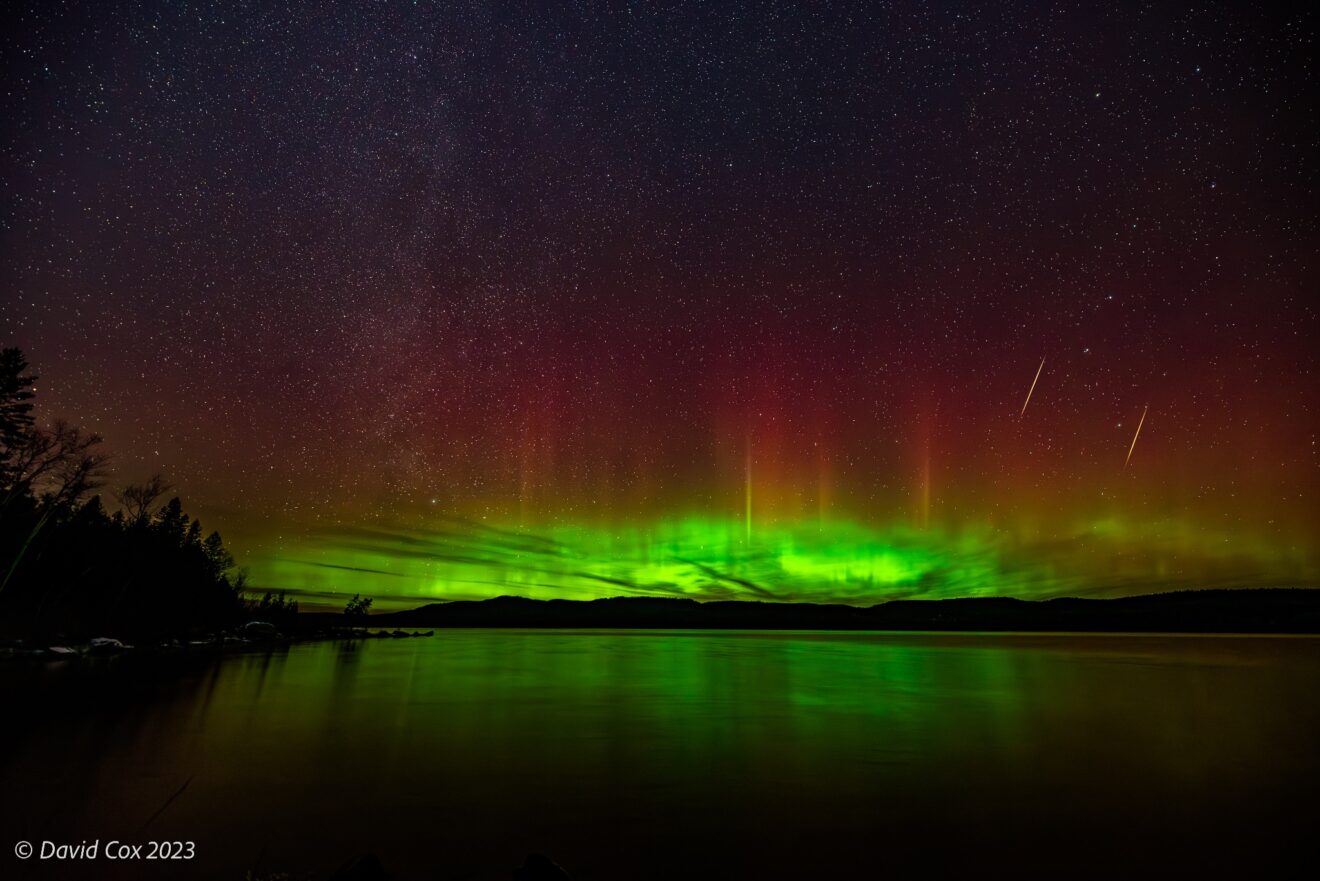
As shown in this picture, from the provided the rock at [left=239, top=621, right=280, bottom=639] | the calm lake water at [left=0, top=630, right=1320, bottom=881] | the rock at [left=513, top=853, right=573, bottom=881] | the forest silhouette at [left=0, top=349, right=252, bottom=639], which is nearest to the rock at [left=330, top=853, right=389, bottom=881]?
the rock at [left=513, top=853, right=573, bottom=881]

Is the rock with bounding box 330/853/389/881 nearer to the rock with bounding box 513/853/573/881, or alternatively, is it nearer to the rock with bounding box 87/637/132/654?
the rock with bounding box 513/853/573/881

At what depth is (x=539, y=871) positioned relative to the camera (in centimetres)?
849

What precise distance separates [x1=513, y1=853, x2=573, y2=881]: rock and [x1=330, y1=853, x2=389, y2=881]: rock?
1.59m

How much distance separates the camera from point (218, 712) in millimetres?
24375

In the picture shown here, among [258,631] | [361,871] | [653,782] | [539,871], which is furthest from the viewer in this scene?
[258,631]

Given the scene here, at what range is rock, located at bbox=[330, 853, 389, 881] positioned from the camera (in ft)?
26.0

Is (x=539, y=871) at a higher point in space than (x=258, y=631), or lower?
lower

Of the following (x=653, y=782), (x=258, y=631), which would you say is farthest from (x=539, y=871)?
(x=258, y=631)

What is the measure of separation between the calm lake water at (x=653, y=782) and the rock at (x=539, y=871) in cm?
145

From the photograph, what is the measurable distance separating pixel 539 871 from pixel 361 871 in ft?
6.68

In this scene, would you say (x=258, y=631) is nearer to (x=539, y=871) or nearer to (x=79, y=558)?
(x=79, y=558)

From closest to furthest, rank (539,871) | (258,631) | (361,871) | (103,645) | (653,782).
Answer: (361,871), (539,871), (653,782), (103,645), (258,631)

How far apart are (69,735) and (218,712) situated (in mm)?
6395

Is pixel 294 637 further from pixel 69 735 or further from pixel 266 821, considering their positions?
pixel 266 821
